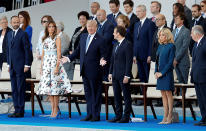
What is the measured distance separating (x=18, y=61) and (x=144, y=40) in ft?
7.03

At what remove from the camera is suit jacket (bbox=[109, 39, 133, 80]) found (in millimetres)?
8195

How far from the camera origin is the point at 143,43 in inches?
380

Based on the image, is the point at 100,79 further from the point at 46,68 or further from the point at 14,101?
the point at 14,101

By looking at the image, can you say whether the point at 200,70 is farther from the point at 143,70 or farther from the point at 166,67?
the point at 143,70

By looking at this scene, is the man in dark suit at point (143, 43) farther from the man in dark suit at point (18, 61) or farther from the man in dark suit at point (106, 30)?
the man in dark suit at point (18, 61)

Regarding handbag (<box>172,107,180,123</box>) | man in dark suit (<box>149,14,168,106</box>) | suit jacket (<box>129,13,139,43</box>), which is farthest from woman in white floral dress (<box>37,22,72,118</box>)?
handbag (<box>172,107,180,123</box>)

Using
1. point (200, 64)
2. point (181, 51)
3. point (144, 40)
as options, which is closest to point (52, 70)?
point (144, 40)

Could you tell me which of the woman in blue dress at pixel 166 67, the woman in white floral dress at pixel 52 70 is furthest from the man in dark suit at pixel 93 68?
the woman in blue dress at pixel 166 67

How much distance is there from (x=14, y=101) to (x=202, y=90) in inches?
127

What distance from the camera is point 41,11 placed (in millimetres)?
13750

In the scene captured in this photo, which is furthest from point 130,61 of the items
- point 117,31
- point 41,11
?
point 41,11

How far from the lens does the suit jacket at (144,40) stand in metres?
9.62

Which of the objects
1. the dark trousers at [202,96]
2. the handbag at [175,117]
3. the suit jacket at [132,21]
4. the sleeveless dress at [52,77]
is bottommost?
the handbag at [175,117]

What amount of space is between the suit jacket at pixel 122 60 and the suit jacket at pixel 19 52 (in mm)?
1601
